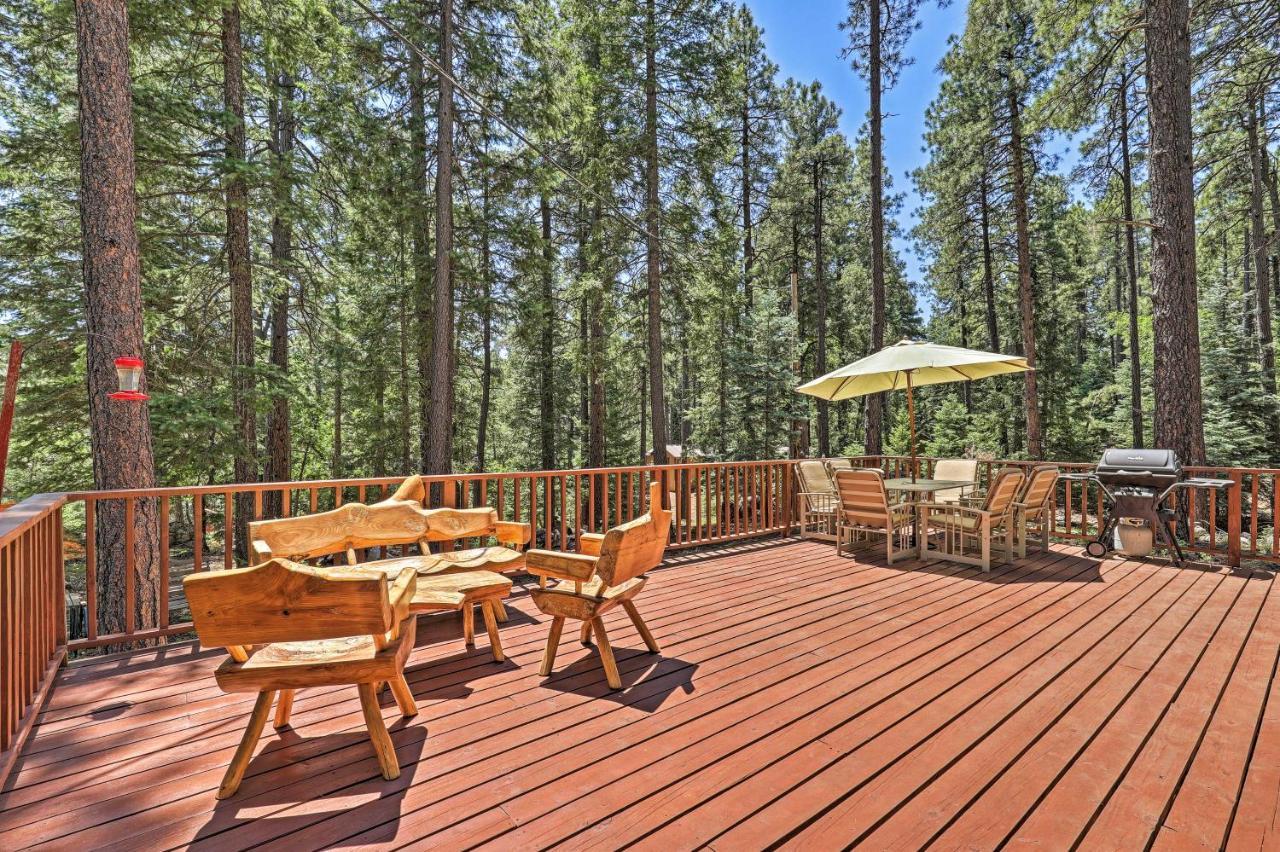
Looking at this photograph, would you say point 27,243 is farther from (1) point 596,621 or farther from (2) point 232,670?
(1) point 596,621

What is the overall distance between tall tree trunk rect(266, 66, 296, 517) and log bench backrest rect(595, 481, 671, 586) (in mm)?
6285

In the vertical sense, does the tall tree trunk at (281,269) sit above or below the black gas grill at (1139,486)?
above

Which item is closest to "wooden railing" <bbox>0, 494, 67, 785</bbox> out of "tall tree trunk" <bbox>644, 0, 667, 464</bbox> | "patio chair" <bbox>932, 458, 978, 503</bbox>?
"patio chair" <bbox>932, 458, 978, 503</bbox>

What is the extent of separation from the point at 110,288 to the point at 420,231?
593 centimetres

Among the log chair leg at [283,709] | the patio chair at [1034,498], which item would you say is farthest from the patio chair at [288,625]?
the patio chair at [1034,498]

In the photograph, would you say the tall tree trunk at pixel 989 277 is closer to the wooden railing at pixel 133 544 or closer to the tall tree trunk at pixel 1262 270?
the tall tree trunk at pixel 1262 270

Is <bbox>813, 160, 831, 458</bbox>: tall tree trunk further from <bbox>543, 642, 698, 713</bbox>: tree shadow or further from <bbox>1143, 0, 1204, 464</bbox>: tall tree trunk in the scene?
<bbox>543, 642, 698, 713</bbox>: tree shadow

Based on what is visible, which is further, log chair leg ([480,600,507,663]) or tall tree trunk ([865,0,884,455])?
tall tree trunk ([865,0,884,455])

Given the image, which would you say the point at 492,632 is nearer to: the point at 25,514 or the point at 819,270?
the point at 25,514

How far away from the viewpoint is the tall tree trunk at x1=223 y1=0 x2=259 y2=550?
702 centimetres

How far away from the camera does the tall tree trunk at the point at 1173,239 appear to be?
5.79 meters

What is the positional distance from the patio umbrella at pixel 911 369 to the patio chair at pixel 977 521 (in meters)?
0.62

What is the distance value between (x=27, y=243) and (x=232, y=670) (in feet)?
28.3

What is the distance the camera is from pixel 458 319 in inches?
405
